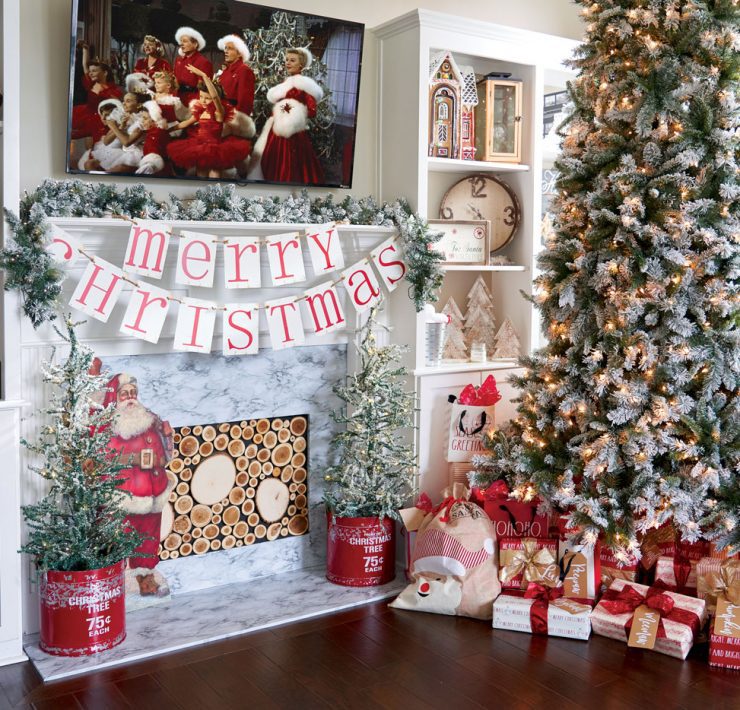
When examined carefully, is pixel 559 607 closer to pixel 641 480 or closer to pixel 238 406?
pixel 641 480

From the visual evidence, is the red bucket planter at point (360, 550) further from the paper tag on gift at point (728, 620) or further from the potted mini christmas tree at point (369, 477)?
the paper tag on gift at point (728, 620)

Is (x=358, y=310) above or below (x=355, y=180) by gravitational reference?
below

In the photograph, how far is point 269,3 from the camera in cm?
344

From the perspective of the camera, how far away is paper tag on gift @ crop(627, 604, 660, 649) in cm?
297

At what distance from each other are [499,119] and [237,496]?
2034mm

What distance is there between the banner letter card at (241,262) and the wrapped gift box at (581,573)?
1562 mm

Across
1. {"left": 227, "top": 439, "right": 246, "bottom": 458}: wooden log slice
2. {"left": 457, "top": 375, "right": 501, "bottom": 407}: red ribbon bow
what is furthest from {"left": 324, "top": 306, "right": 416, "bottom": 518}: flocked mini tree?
{"left": 227, "top": 439, "right": 246, "bottom": 458}: wooden log slice

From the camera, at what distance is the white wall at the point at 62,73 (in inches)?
118

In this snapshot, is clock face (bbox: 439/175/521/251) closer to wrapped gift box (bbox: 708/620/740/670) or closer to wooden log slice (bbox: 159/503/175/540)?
wooden log slice (bbox: 159/503/175/540)

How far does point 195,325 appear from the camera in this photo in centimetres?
317

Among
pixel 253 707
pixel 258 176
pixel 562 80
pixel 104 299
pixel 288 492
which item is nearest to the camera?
pixel 253 707

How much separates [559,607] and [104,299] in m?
1.95

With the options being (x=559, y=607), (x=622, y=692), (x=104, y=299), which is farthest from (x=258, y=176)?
(x=622, y=692)

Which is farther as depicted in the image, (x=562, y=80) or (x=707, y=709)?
(x=562, y=80)
